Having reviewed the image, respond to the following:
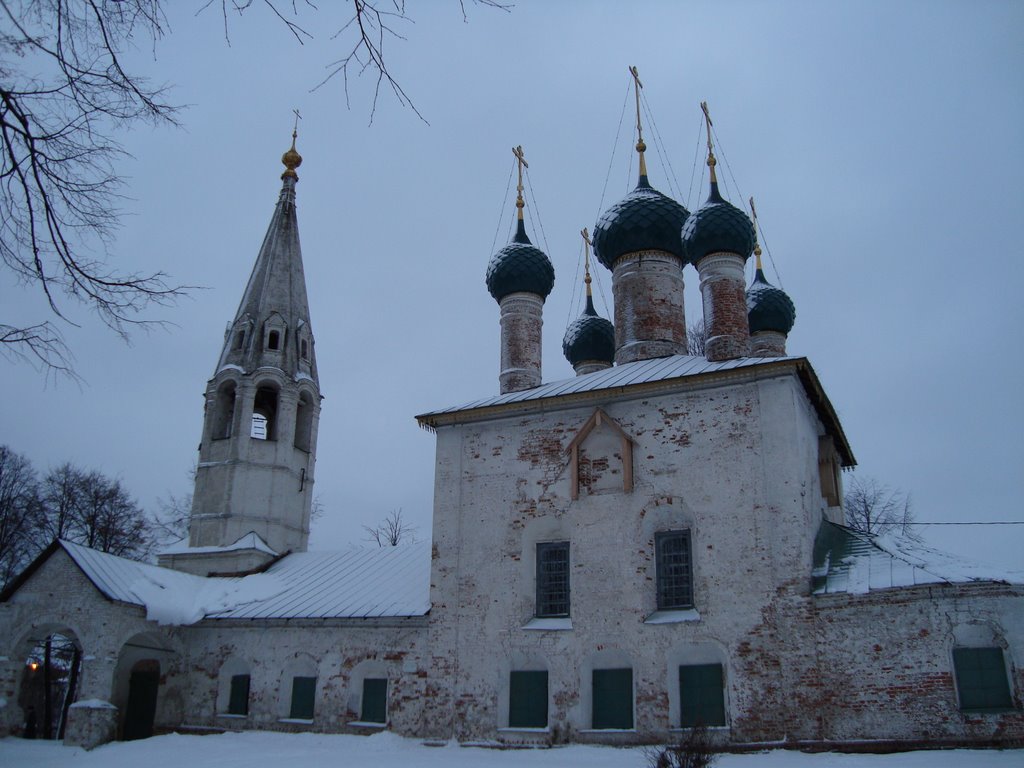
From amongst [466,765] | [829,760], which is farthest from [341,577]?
[829,760]

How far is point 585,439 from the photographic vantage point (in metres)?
13.4

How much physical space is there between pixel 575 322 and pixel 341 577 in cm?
748

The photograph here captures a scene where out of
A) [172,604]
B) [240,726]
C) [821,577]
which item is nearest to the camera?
[821,577]

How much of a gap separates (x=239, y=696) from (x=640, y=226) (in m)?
11.0

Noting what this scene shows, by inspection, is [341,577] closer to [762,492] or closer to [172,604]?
[172,604]

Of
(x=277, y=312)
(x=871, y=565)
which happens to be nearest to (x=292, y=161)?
(x=277, y=312)

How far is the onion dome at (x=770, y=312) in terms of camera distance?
18531 millimetres

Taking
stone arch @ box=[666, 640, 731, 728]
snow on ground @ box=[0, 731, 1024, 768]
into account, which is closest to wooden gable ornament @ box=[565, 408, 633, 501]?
stone arch @ box=[666, 640, 731, 728]

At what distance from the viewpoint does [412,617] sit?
13.7 m

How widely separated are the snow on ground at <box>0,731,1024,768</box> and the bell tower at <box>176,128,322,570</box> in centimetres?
509

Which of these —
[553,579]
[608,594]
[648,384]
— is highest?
[648,384]

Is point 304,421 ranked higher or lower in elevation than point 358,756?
higher

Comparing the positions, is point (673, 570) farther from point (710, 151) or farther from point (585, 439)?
point (710, 151)

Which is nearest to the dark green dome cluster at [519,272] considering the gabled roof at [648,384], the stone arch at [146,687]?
the gabled roof at [648,384]
